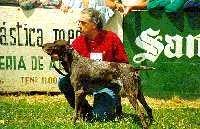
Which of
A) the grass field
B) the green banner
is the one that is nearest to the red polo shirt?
the grass field

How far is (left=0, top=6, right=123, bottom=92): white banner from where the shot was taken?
469 inches

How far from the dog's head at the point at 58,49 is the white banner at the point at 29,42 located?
3.28 meters

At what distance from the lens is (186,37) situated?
11.7 metres

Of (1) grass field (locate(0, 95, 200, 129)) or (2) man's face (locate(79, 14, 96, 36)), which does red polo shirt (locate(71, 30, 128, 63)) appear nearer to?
(2) man's face (locate(79, 14, 96, 36))

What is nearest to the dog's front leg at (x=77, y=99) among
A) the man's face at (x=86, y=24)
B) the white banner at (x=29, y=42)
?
the man's face at (x=86, y=24)

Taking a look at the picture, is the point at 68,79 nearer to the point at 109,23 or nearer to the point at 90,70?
the point at 90,70

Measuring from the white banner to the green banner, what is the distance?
42.3 inches

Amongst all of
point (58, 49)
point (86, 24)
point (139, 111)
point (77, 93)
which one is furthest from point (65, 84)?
point (139, 111)

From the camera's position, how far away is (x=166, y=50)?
38.6 feet

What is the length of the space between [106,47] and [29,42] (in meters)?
3.33

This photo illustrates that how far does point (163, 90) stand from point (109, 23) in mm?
1517

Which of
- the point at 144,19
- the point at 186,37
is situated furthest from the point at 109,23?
the point at 186,37

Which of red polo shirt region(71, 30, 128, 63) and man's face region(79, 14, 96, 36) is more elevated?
man's face region(79, 14, 96, 36)

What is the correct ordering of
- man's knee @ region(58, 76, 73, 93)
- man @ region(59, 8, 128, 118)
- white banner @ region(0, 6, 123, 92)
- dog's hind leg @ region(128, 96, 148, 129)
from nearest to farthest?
dog's hind leg @ region(128, 96, 148, 129) → man @ region(59, 8, 128, 118) → man's knee @ region(58, 76, 73, 93) → white banner @ region(0, 6, 123, 92)
